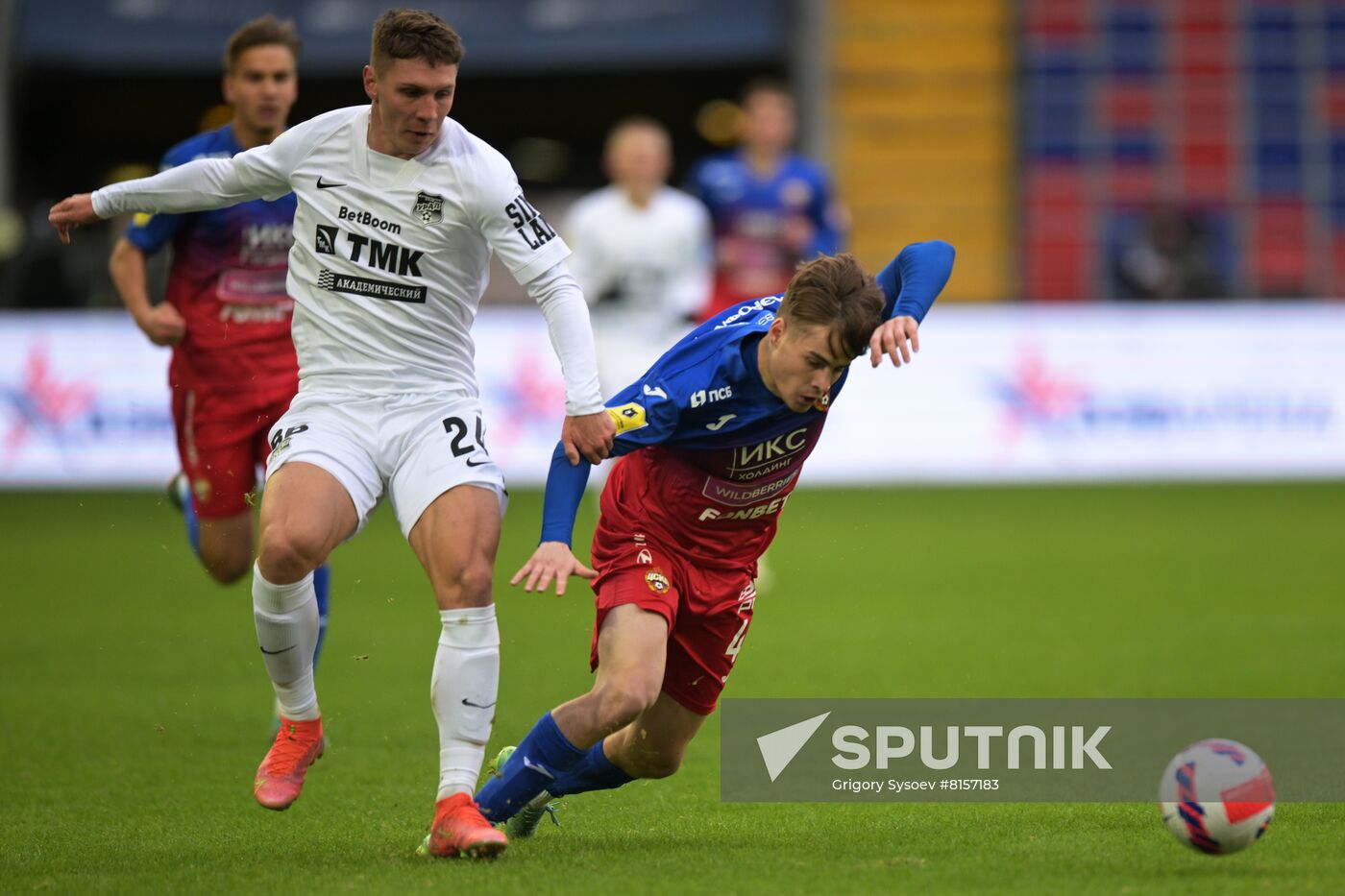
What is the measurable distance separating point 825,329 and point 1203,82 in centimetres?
1753

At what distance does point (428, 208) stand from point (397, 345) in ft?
1.27

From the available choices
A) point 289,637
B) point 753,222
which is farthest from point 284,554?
point 753,222

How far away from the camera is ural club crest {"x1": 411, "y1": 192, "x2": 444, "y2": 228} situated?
5.08 m

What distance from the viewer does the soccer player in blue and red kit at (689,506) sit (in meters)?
4.82

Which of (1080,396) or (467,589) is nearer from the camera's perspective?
(467,589)

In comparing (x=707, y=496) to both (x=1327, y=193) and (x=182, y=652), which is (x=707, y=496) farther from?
(x=1327, y=193)

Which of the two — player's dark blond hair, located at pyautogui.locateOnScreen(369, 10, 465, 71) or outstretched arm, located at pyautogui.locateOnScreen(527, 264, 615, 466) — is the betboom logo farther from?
player's dark blond hair, located at pyautogui.locateOnScreen(369, 10, 465, 71)

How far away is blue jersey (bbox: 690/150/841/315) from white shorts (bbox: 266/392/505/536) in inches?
227

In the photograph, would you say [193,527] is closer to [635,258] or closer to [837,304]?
[837,304]

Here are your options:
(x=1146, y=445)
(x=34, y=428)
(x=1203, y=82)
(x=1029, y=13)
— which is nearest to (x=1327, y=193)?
(x=1203, y=82)

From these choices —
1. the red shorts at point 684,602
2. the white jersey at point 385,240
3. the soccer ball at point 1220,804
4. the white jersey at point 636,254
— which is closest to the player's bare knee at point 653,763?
the red shorts at point 684,602

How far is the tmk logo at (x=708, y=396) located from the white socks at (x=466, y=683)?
77cm

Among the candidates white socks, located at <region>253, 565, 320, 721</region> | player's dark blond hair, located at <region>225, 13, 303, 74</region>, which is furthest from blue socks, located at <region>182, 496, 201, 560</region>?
white socks, located at <region>253, 565, 320, 721</region>

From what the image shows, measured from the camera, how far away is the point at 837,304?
4809mm
